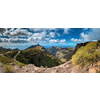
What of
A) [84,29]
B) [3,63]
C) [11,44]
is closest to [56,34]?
[84,29]

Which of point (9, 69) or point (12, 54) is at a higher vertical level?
point (12, 54)

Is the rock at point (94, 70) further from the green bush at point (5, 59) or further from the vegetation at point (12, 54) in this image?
the green bush at point (5, 59)

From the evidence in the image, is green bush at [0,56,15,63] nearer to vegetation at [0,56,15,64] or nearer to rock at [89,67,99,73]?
vegetation at [0,56,15,64]

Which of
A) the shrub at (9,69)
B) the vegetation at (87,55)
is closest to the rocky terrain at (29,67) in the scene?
the shrub at (9,69)

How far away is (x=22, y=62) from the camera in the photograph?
140 inches

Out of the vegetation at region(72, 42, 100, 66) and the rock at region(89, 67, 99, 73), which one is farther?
the vegetation at region(72, 42, 100, 66)

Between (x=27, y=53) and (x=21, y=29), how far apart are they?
152cm

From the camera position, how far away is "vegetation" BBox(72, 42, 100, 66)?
10.6 feet

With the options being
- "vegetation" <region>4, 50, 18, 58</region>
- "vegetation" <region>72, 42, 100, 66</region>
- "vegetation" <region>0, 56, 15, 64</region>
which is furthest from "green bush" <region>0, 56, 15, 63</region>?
"vegetation" <region>72, 42, 100, 66</region>

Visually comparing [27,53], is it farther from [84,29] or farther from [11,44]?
[84,29]

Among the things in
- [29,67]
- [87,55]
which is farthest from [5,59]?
[87,55]

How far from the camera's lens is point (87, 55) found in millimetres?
3352

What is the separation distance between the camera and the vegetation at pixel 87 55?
10.6 ft

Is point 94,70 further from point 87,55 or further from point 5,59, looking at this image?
point 5,59
